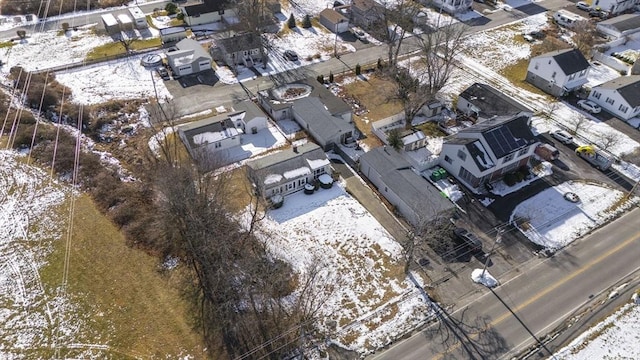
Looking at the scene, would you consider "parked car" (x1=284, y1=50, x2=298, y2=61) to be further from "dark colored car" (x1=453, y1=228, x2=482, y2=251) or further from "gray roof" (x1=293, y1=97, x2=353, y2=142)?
"dark colored car" (x1=453, y1=228, x2=482, y2=251)

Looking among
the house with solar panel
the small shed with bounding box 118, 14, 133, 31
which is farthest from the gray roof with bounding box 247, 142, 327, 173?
the small shed with bounding box 118, 14, 133, 31

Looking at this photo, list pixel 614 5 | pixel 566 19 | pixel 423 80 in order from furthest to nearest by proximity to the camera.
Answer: pixel 614 5
pixel 566 19
pixel 423 80

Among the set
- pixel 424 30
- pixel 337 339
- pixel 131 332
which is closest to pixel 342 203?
pixel 337 339

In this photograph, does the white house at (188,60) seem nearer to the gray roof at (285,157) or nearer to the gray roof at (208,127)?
the gray roof at (208,127)

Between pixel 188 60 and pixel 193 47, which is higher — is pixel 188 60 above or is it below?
below

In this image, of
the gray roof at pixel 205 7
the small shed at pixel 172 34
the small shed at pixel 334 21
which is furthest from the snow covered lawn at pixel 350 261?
the gray roof at pixel 205 7

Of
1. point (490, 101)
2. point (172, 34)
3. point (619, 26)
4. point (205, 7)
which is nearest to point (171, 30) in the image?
point (172, 34)

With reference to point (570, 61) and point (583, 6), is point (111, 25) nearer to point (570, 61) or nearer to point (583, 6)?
point (570, 61)
